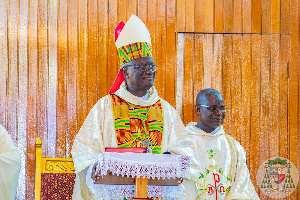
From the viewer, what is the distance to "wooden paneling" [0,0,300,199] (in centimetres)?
598

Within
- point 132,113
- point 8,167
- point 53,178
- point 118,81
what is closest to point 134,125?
point 132,113

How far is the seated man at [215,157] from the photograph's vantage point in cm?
543

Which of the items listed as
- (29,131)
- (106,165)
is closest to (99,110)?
(106,165)

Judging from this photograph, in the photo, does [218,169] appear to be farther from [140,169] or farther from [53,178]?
[140,169]

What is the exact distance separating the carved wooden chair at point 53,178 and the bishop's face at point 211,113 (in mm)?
1305

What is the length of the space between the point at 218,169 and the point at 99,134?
4.51 feet

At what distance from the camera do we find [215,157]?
562 centimetres

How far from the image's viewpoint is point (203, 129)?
226 inches

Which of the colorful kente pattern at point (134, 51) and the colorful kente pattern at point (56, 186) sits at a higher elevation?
the colorful kente pattern at point (134, 51)

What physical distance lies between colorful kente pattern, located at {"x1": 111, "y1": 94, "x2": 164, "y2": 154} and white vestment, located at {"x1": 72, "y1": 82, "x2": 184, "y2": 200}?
4 cm

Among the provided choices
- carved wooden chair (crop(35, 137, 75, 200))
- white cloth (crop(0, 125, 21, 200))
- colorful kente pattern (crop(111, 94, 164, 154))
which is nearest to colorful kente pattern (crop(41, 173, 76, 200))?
carved wooden chair (crop(35, 137, 75, 200))

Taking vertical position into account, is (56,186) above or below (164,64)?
below

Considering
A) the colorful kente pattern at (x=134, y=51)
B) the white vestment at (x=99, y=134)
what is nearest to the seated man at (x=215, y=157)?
the white vestment at (x=99, y=134)

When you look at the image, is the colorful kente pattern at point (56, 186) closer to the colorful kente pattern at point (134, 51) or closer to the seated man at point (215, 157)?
the seated man at point (215, 157)
